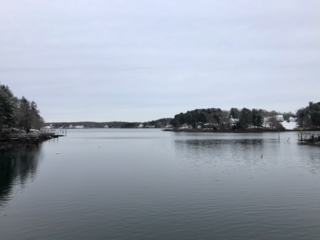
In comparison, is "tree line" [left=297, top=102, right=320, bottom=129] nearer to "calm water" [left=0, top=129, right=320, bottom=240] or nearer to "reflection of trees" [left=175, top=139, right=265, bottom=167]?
"reflection of trees" [left=175, top=139, right=265, bottom=167]

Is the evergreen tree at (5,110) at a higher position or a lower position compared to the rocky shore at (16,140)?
higher

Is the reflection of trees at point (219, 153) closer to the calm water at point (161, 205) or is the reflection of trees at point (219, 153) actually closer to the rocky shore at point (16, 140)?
the calm water at point (161, 205)

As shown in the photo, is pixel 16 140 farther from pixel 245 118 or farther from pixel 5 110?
pixel 245 118

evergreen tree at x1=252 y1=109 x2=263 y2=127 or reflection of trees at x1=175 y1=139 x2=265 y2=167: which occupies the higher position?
evergreen tree at x1=252 y1=109 x2=263 y2=127

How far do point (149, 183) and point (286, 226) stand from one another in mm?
12173

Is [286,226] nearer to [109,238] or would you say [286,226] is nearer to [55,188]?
[109,238]

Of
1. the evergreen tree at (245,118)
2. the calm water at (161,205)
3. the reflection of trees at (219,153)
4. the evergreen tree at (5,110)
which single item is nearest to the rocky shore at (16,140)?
the evergreen tree at (5,110)

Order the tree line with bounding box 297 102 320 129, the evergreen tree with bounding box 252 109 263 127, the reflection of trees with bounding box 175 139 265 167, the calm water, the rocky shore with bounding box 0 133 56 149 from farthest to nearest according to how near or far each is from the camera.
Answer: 1. the evergreen tree with bounding box 252 109 263 127
2. the tree line with bounding box 297 102 320 129
3. the rocky shore with bounding box 0 133 56 149
4. the reflection of trees with bounding box 175 139 265 167
5. the calm water

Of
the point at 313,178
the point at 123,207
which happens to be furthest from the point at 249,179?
the point at 123,207

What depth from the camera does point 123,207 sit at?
1673 cm

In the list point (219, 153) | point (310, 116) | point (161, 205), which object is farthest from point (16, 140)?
point (310, 116)

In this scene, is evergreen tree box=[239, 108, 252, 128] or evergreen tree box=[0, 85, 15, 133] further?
evergreen tree box=[239, 108, 252, 128]

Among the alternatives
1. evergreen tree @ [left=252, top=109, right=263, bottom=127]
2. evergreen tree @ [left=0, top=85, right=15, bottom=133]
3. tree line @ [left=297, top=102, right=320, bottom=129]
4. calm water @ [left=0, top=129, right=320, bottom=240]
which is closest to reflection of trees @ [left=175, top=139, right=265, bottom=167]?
calm water @ [left=0, top=129, right=320, bottom=240]

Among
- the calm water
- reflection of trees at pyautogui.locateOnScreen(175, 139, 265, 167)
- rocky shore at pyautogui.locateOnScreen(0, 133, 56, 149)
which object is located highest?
rocky shore at pyautogui.locateOnScreen(0, 133, 56, 149)
